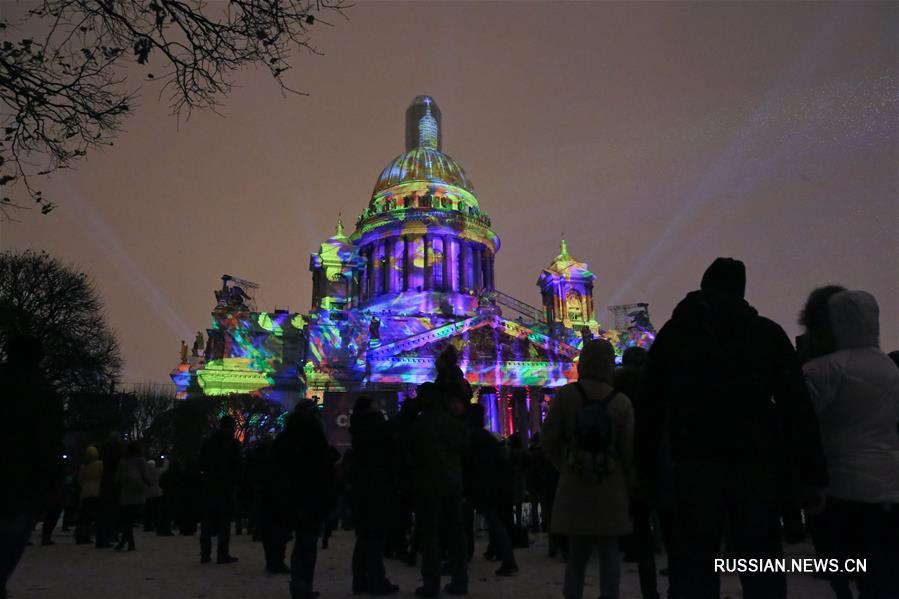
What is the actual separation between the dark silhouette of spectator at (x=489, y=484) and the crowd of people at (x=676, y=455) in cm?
112

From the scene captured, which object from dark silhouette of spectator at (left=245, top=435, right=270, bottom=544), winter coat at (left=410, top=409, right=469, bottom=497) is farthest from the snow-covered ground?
winter coat at (left=410, top=409, right=469, bottom=497)

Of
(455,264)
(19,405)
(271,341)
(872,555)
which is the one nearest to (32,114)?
(19,405)

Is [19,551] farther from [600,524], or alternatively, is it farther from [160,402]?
[160,402]

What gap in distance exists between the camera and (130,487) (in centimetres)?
1217

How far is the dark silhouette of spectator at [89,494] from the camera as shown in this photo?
13086mm

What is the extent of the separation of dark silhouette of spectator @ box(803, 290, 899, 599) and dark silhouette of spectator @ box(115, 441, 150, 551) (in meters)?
11.2

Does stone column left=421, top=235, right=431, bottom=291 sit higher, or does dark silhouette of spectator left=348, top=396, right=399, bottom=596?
stone column left=421, top=235, right=431, bottom=291

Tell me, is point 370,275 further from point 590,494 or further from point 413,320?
point 590,494

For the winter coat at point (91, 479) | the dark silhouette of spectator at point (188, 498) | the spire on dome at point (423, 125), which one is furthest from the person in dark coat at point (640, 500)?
the spire on dome at point (423, 125)

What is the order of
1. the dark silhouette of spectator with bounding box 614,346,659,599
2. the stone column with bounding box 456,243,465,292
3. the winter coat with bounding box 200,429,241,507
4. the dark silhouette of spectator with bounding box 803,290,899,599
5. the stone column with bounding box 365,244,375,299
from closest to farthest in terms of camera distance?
the dark silhouette of spectator with bounding box 803,290,899,599
the dark silhouette of spectator with bounding box 614,346,659,599
the winter coat with bounding box 200,429,241,507
the stone column with bounding box 456,243,465,292
the stone column with bounding box 365,244,375,299

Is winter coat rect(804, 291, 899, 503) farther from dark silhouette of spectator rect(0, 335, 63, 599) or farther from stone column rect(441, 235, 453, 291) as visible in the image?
stone column rect(441, 235, 453, 291)

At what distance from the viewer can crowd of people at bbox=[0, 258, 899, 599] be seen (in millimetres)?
3984

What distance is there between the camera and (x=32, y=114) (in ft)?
26.7

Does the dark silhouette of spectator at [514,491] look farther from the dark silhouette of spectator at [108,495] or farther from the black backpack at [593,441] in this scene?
the dark silhouette of spectator at [108,495]
